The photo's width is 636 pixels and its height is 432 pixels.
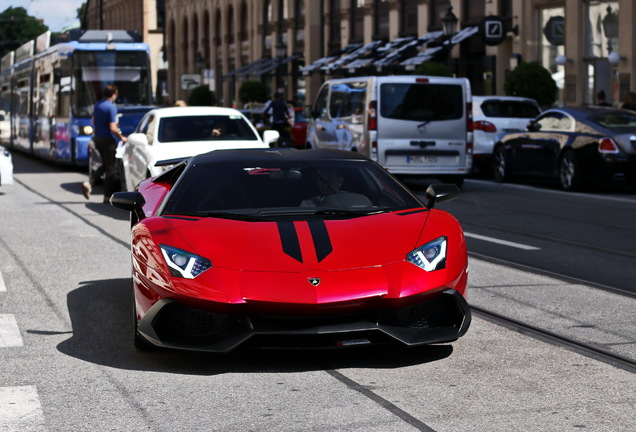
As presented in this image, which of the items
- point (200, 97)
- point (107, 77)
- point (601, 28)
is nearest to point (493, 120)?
point (107, 77)

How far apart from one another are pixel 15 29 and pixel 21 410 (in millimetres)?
159248

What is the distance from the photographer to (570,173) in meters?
21.1

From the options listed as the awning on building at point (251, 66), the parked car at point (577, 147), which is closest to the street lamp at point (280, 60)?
the awning on building at point (251, 66)

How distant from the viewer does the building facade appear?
34.6 metres

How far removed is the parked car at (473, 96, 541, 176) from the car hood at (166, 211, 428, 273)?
18.5m

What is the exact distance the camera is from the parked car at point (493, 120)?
25453 mm

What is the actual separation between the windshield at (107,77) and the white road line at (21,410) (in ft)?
69.6

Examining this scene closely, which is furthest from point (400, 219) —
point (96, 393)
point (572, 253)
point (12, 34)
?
point (12, 34)

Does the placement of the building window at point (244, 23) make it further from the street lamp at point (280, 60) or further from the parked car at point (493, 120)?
the parked car at point (493, 120)

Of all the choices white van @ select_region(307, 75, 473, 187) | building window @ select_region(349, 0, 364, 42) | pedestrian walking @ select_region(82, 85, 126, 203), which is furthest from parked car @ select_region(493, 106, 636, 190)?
building window @ select_region(349, 0, 364, 42)

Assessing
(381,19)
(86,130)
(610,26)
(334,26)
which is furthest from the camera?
(334,26)

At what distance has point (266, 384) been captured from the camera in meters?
6.26

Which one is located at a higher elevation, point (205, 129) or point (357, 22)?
point (357, 22)

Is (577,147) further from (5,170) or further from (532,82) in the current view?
(532,82)
